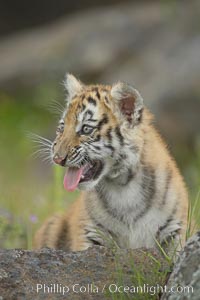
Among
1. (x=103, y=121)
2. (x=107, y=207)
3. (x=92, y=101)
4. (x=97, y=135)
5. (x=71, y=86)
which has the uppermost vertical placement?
(x=71, y=86)

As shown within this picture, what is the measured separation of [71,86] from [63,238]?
1.23 metres

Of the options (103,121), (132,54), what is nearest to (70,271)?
(103,121)

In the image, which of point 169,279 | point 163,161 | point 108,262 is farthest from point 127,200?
point 169,279

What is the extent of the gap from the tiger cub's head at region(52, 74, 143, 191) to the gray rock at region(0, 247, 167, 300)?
1.33 m

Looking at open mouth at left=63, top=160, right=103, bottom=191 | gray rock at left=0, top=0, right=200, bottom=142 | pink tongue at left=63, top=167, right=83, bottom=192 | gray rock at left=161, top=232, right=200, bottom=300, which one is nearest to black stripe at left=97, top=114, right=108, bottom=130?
open mouth at left=63, top=160, right=103, bottom=191

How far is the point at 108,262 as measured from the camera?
6.09 meters

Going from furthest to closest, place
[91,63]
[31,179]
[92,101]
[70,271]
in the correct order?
1. [91,63]
2. [31,179]
3. [92,101]
4. [70,271]

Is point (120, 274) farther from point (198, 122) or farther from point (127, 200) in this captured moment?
point (198, 122)

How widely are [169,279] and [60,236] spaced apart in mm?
2892

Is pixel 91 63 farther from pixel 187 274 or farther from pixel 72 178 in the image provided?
pixel 187 274

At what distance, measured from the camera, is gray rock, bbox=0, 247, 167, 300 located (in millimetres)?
5840

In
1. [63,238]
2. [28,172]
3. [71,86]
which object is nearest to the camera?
[71,86]

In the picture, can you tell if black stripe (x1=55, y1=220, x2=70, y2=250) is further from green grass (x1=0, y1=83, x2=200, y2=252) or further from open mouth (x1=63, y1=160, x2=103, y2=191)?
open mouth (x1=63, y1=160, x2=103, y2=191)

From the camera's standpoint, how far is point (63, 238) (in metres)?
8.40
